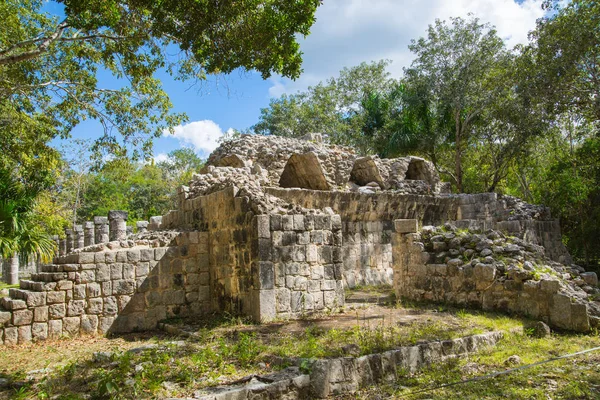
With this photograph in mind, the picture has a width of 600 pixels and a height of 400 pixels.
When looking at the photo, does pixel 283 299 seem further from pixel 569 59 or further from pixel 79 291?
pixel 569 59

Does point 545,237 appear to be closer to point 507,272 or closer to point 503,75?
point 503,75

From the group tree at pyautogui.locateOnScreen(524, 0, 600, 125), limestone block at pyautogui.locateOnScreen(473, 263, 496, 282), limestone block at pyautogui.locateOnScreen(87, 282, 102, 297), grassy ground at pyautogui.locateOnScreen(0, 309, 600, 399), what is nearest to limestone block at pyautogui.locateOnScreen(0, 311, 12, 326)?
grassy ground at pyautogui.locateOnScreen(0, 309, 600, 399)

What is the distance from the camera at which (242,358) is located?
5457 millimetres

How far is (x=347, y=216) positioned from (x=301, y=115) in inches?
852

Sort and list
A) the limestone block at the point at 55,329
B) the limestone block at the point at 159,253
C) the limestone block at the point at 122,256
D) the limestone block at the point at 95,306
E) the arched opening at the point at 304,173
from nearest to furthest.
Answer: the limestone block at the point at 55,329, the limestone block at the point at 95,306, the limestone block at the point at 122,256, the limestone block at the point at 159,253, the arched opening at the point at 304,173

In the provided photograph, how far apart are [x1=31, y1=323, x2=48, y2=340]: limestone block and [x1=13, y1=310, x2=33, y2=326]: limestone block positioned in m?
0.12

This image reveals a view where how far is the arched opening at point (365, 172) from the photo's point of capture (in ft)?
57.8

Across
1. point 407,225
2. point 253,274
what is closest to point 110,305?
point 253,274

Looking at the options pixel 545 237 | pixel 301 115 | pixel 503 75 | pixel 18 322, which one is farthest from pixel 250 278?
pixel 301 115

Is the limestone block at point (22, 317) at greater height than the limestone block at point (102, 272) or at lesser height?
lesser

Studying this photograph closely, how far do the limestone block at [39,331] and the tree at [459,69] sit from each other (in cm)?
2133

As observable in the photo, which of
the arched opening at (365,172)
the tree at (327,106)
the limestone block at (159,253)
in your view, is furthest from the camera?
the tree at (327,106)

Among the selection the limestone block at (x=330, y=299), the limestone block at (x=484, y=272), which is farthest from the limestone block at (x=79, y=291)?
the limestone block at (x=484, y=272)

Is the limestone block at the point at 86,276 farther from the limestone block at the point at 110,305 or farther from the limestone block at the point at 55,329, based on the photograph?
the limestone block at the point at 55,329
